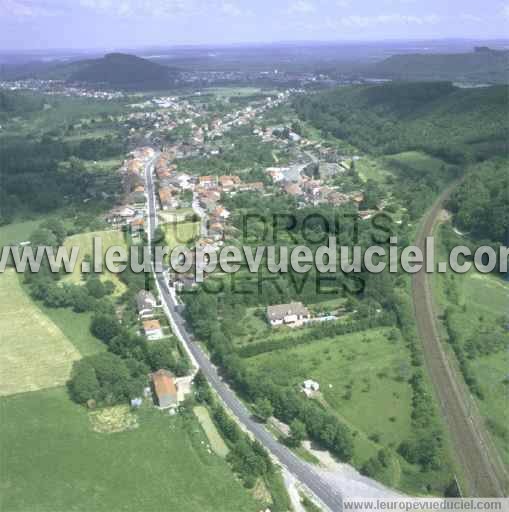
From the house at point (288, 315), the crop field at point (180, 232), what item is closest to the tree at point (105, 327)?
the house at point (288, 315)

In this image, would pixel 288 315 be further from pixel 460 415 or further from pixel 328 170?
pixel 328 170

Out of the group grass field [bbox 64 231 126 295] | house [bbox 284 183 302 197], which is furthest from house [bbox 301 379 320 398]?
house [bbox 284 183 302 197]

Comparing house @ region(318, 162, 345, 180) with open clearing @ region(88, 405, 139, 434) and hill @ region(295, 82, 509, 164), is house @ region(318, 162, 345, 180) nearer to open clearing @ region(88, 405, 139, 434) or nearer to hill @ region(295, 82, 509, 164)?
hill @ region(295, 82, 509, 164)

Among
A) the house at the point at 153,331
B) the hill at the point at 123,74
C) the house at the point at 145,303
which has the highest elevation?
the hill at the point at 123,74

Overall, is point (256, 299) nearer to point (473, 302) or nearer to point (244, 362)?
point (244, 362)

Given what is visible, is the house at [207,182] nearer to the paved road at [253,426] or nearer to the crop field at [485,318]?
the paved road at [253,426]

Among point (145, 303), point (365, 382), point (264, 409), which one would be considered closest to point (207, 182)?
point (145, 303)
